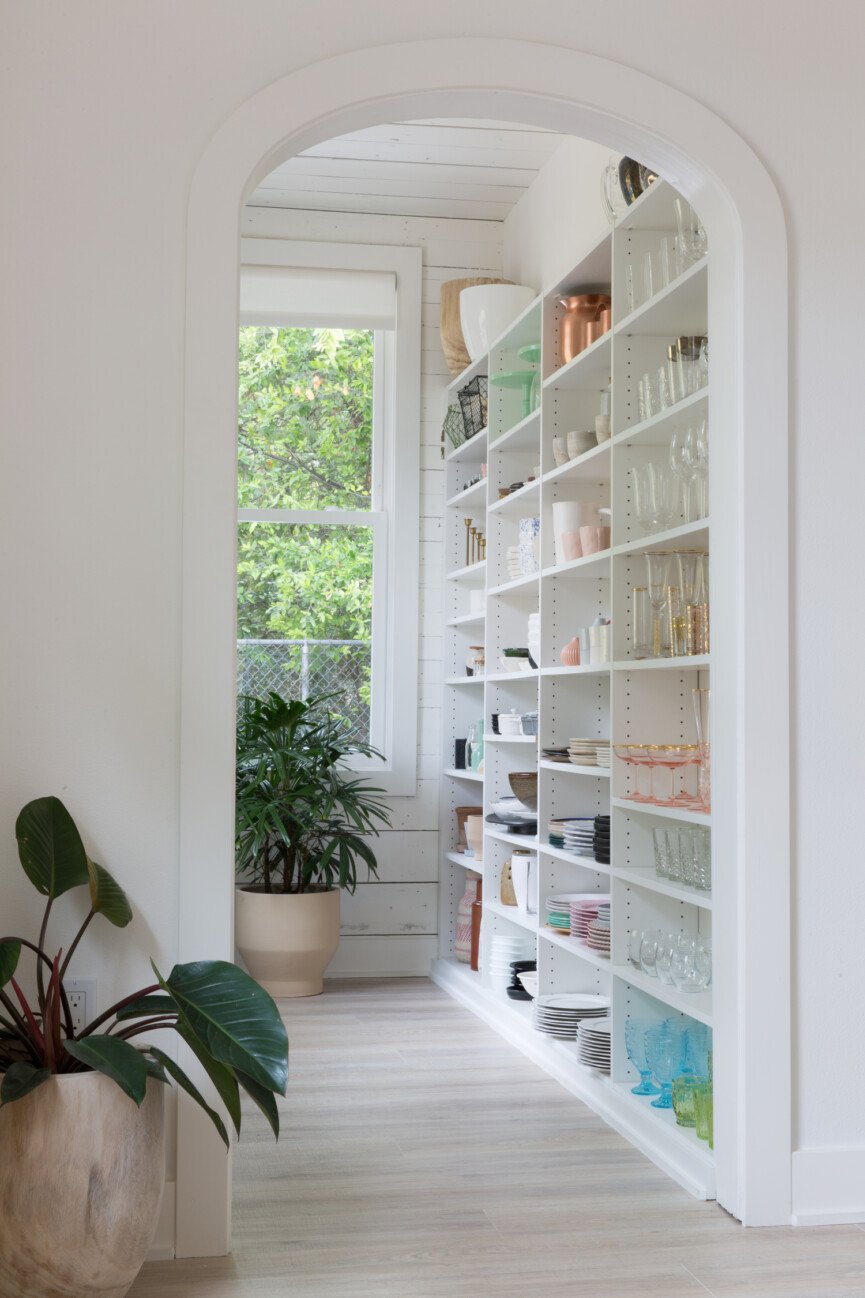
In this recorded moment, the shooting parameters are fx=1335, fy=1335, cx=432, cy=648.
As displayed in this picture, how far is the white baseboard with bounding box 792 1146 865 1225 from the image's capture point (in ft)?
8.84

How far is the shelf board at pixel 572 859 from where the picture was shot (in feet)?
11.8

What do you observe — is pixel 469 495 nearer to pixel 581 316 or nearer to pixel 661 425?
pixel 581 316

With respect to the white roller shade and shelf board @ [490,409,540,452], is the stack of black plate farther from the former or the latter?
the white roller shade

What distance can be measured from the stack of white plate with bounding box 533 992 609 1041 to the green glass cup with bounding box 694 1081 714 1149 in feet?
2.39

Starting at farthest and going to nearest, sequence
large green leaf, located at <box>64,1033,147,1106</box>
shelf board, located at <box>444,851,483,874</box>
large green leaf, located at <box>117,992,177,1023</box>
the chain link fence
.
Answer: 1. the chain link fence
2. shelf board, located at <box>444,851,483,874</box>
3. large green leaf, located at <box>117,992,177,1023</box>
4. large green leaf, located at <box>64,1033,147,1106</box>

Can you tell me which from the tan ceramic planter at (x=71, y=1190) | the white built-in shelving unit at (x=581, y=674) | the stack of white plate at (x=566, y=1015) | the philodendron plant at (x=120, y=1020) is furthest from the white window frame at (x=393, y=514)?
the tan ceramic planter at (x=71, y=1190)

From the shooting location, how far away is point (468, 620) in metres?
5.27

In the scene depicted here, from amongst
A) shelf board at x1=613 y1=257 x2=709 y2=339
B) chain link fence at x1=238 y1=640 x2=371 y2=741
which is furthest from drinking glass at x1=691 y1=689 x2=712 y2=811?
chain link fence at x1=238 y1=640 x2=371 y2=741

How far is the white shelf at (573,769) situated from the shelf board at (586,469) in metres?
0.86

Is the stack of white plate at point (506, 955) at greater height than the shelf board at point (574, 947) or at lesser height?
lesser

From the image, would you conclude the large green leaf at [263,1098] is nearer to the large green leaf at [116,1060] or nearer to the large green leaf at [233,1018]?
the large green leaf at [233,1018]

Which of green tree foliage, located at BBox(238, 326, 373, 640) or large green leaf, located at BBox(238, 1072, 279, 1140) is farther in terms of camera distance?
green tree foliage, located at BBox(238, 326, 373, 640)

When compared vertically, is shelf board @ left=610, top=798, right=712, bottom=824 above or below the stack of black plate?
above

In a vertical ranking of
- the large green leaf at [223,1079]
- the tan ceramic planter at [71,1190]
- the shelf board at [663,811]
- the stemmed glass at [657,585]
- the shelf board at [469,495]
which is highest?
the shelf board at [469,495]
